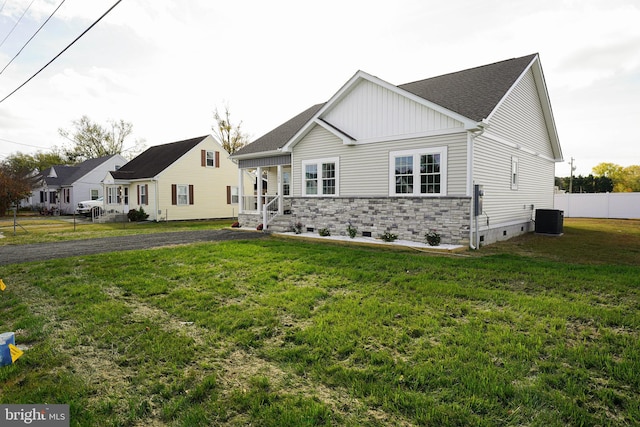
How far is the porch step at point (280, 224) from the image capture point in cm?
1529

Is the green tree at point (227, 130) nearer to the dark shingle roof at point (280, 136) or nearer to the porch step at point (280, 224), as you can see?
the dark shingle roof at point (280, 136)

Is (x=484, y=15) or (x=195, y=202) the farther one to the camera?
(x=195, y=202)

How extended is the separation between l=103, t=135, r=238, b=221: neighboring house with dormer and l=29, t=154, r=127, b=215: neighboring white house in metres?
9.94

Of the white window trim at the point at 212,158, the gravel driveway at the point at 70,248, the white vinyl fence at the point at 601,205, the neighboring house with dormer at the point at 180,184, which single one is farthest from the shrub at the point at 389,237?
the white vinyl fence at the point at 601,205

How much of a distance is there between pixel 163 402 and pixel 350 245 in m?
8.77

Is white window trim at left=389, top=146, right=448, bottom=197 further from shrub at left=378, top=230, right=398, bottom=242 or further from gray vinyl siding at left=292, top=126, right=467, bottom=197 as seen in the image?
shrub at left=378, top=230, right=398, bottom=242

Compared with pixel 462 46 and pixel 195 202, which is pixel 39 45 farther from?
pixel 195 202

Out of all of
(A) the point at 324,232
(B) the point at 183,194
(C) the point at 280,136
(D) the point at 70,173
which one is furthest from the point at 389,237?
(D) the point at 70,173

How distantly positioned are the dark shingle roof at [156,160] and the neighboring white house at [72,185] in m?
8.51

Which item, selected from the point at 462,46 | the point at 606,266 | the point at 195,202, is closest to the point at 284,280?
the point at 606,266

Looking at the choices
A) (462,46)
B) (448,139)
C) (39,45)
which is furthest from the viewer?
(462,46)

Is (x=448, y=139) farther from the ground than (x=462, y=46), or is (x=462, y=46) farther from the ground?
(x=462, y=46)

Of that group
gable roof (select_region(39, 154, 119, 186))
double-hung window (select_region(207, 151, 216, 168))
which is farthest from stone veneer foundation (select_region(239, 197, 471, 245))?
gable roof (select_region(39, 154, 119, 186))

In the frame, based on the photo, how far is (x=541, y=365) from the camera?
3.39 meters
